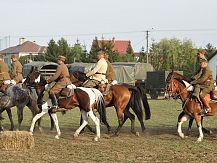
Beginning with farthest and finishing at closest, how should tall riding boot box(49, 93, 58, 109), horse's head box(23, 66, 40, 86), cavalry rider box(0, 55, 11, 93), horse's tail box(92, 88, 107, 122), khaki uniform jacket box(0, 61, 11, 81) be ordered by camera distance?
khaki uniform jacket box(0, 61, 11, 81) → cavalry rider box(0, 55, 11, 93) → horse's head box(23, 66, 40, 86) → horse's tail box(92, 88, 107, 122) → tall riding boot box(49, 93, 58, 109)

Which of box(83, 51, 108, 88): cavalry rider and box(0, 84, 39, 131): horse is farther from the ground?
box(83, 51, 108, 88): cavalry rider

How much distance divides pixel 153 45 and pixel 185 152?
2479 inches

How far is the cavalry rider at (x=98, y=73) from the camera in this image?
15.4 m

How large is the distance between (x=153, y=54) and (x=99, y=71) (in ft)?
189

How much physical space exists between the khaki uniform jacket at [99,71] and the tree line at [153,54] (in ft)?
120

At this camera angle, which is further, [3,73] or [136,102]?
[3,73]

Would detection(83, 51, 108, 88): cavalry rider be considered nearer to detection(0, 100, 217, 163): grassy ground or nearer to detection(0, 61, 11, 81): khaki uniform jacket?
detection(0, 100, 217, 163): grassy ground

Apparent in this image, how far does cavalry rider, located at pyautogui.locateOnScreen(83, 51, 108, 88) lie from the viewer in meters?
15.4

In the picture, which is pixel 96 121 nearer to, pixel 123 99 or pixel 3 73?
pixel 123 99

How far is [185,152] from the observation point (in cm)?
1192

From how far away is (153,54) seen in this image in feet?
237

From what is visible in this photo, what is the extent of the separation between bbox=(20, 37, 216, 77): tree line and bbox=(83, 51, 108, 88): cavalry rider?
120ft

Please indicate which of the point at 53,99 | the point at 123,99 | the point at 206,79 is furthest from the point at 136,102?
the point at 53,99

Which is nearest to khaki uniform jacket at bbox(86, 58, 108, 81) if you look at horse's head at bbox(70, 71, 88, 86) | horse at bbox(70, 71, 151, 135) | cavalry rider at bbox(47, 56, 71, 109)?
horse at bbox(70, 71, 151, 135)
